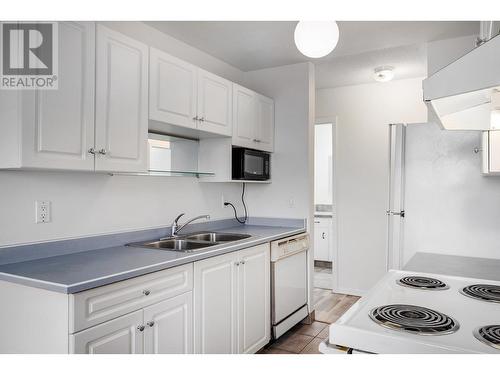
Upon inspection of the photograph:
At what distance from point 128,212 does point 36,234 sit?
65 centimetres

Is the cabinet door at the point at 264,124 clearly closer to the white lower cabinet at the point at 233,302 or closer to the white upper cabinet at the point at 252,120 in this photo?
the white upper cabinet at the point at 252,120

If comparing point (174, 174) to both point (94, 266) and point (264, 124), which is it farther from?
point (264, 124)

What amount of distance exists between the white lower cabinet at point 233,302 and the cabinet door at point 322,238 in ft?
9.30

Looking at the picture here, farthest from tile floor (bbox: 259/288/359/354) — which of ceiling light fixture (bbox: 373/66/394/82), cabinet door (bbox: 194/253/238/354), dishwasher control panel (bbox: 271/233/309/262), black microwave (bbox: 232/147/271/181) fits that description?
A: ceiling light fixture (bbox: 373/66/394/82)

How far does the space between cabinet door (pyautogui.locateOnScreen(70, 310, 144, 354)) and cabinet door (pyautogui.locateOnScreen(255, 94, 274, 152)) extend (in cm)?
204

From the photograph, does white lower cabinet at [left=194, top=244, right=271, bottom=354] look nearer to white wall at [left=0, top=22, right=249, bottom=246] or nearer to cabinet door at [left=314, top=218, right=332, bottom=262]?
white wall at [left=0, top=22, right=249, bottom=246]

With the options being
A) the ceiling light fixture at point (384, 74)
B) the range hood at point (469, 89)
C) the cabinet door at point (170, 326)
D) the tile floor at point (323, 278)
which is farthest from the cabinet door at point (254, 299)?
the ceiling light fixture at point (384, 74)

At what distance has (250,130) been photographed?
335cm

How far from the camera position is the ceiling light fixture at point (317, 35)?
6.53 feet

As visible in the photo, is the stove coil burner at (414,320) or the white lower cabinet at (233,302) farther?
the white lower cabinet at (233,302)

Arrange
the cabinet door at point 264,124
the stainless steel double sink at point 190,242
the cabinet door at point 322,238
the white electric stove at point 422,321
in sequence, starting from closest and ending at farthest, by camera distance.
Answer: the white electric stove at point 422,321 → the stainless steel double sink at point 190,242 → the cabinet door at point 264,124 → the cabinet door at point 322,238

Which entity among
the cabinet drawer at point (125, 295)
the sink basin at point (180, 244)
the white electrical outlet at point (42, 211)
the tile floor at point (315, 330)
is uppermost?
the white electrical outlet at point (42, 211)
